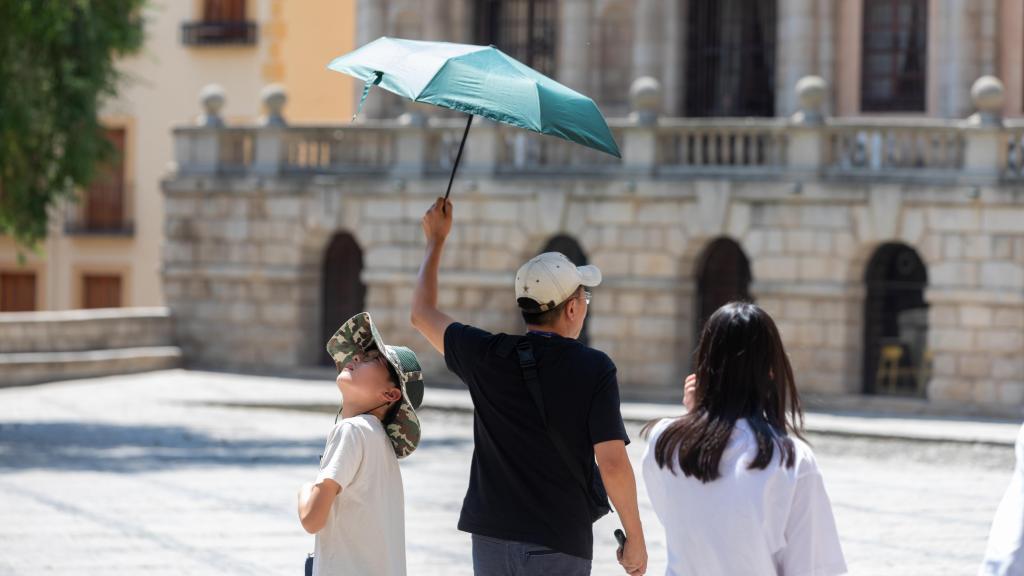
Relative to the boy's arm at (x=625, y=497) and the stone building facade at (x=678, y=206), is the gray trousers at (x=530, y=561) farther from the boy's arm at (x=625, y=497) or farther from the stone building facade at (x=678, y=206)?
the stone building facade at (x=678, y=206)

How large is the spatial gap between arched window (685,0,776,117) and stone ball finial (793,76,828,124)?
12.5 feet

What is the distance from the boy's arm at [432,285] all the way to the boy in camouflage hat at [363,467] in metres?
0.36

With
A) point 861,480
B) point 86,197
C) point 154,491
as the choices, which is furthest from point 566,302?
point 86,197

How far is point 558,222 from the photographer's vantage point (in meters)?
29.9

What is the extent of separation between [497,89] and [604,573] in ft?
18.8

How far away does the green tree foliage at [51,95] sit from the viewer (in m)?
22.7

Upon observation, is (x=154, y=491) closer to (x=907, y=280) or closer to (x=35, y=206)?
(x=35, y=206)

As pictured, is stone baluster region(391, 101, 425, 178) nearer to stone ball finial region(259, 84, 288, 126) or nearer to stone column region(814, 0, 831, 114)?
stone ball finial region(259, 84, 288, 126)

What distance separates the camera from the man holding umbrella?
6.25 metres

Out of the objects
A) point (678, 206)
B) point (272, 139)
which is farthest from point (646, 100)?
point (272, 139)

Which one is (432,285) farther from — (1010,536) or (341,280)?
(341,280)

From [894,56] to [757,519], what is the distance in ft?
86.0

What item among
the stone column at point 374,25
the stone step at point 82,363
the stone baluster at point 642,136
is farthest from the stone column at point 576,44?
the stone step at point 82,363

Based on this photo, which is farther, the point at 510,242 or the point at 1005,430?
the point at 510,242
